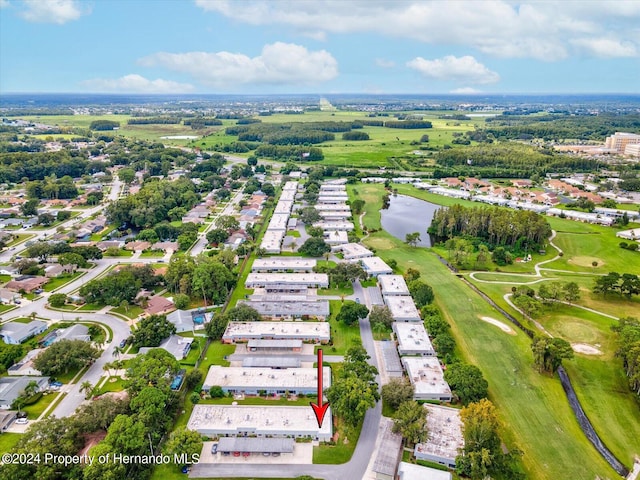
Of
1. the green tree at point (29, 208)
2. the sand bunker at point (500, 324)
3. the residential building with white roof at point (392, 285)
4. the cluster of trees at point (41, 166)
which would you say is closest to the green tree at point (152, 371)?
the residential building with white roof at point (392, 285)

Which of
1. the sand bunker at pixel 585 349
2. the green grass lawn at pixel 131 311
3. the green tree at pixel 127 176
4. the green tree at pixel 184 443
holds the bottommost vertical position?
the green grass lawn at pixel 131 311

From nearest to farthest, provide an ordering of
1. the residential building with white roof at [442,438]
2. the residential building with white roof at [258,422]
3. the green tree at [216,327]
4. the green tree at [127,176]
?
1. the residential building with white roof at [442,438]
2. the residential building with white roof at [258,422]
3. the green tree at [216,327]
4. the green tree at [127,176]

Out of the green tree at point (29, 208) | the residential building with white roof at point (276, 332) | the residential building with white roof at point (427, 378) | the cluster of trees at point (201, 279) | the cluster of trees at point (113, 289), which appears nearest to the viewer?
the residential building with white roof at point (427, 378)

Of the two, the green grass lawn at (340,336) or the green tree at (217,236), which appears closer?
the green grass lawn at (340,336)

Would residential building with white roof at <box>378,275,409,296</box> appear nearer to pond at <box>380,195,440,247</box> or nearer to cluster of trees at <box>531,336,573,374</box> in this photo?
cluster of trees at <box>531,336,573,374</box>

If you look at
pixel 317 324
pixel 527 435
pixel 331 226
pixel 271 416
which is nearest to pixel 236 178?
pixel 331 226

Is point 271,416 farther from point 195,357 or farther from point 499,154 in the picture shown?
point 499,154

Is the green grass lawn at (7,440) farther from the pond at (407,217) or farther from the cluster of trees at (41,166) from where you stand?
the cluster of trees at (41,166)
